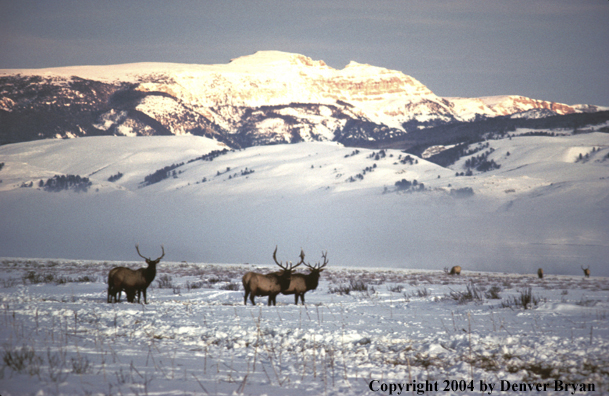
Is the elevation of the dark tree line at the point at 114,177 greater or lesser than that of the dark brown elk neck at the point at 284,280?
greater

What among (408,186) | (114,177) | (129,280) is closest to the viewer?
(129,280)

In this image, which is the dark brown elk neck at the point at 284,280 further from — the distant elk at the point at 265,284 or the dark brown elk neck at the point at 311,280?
the dark brown elk neck at the point at 311,280

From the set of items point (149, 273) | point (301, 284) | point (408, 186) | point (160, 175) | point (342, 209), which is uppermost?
point (160, 175)

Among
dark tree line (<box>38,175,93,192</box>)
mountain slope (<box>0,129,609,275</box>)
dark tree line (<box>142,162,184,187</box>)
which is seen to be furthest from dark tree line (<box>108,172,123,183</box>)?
dark tree line (<box>38,175,93,192</box>)

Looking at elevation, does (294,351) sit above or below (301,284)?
below

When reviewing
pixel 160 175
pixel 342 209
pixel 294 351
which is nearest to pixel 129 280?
pixel 294 351

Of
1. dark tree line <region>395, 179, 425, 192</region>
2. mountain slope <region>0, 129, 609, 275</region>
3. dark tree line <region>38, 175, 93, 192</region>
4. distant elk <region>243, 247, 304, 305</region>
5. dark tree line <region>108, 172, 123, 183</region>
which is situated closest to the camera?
distant elk <region>243, 247, 304, 305</region>

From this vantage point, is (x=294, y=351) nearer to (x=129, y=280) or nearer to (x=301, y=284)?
(x=301, y=284)

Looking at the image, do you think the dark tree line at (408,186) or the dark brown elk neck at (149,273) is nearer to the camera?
the dark brown elk neck at (149,273)

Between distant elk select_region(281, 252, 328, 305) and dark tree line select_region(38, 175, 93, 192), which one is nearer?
distant elk select_region(281, 252, 328, 305)

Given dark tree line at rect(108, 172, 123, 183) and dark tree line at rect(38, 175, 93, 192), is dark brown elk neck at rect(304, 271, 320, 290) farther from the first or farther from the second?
dark tree line at rect(108, 172, 123, 183)

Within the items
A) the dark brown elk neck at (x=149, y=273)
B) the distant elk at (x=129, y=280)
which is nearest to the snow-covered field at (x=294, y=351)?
the distant elk at (x=129, y=280)

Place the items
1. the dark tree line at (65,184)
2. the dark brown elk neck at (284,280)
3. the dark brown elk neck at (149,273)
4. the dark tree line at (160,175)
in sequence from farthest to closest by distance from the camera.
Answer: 1. the dark tree line at (160,175)
2. the dark tree line at (65,184)
3. the dark brown elk neck at (284,280)
4. the dark brown elk neck at (149,273)

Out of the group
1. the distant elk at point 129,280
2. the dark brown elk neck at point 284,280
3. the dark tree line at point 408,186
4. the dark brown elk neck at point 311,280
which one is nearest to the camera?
the distant elk at point 129,280
